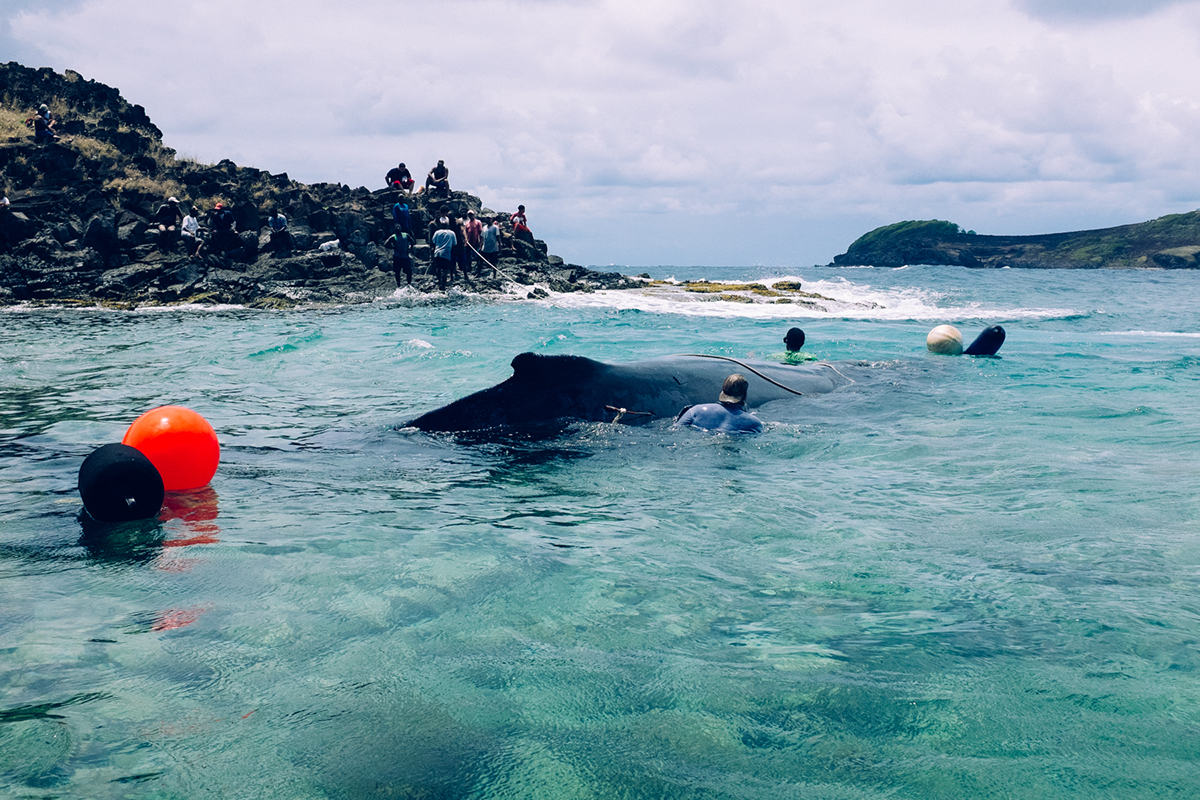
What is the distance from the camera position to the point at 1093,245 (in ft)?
373

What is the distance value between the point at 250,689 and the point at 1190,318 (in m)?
32.3

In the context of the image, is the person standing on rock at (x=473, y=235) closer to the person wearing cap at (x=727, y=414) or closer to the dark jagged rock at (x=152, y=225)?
the dark jagged rock at (x=152, y=225)

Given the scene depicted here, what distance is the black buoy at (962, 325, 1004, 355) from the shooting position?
15.3m

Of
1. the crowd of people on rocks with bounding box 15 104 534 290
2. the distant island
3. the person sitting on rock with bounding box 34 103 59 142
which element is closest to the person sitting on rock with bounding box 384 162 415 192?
the crowd of people on rocks with bounding box 15 104 534 290

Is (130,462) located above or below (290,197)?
below

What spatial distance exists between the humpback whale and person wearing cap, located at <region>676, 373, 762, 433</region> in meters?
0.44

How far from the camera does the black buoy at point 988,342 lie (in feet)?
50.3

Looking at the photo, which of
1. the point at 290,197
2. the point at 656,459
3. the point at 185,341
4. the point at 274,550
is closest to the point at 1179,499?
the point at 656,459

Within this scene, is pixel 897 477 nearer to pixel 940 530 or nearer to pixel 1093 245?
pixel 940 530

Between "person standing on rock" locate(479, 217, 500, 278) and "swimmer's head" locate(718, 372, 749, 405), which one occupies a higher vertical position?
"person standing on rock" locate(479, 217, 500, 278)

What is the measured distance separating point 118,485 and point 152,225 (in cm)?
2788

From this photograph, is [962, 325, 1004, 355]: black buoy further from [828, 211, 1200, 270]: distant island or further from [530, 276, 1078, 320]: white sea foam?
[828, 211, 1200, 270]: distant island

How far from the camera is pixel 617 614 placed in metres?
4.28

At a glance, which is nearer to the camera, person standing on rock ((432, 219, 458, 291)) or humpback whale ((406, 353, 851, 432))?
humpback whale ((406, 353, 851, 432))
